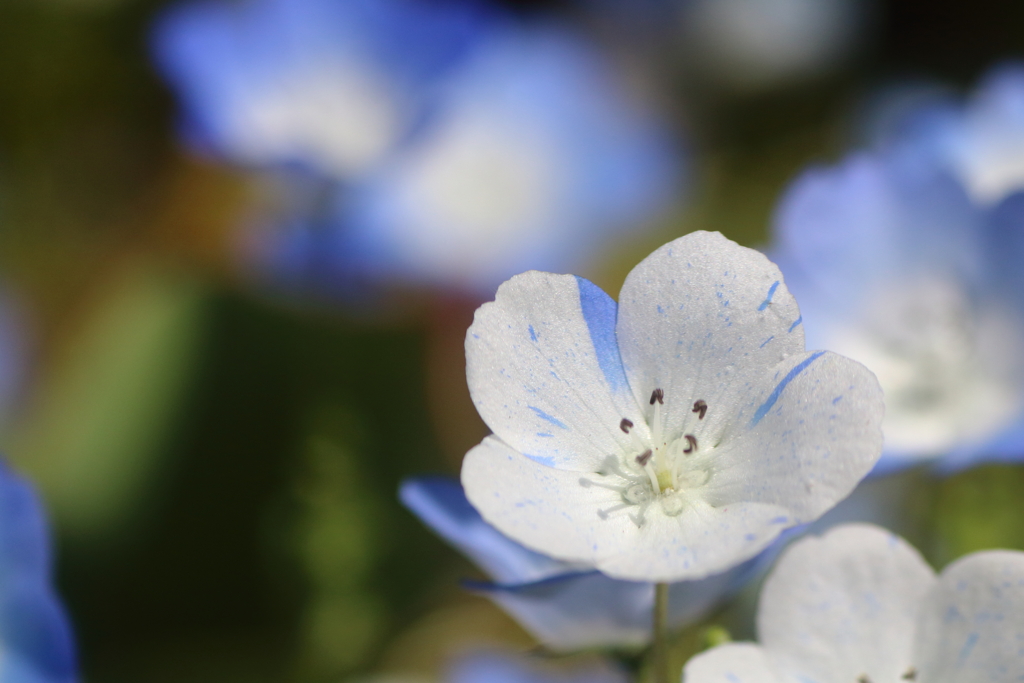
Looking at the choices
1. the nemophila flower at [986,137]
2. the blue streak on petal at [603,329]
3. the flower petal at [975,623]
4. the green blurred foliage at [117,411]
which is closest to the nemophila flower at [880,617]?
the flower petal at [975,623]

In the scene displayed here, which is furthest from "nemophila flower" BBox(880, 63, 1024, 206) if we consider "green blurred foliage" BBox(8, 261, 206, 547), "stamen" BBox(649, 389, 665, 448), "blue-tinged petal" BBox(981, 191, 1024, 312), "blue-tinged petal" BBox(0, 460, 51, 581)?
"green blurred foliage" BBox(8, 261, 206, 547)

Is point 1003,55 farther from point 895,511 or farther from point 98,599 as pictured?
point 98,599

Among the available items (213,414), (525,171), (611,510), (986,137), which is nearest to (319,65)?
(525,171)

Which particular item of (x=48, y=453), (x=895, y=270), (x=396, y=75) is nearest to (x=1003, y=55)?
(x=396, y=75)

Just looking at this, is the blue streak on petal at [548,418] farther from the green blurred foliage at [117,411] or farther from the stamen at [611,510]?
the green blurred foliage at [117,411]

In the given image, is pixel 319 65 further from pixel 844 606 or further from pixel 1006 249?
pixel 844 606

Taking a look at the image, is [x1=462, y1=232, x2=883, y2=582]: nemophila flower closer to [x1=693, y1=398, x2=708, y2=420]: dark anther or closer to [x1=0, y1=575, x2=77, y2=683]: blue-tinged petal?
[x1=693, y1=398, x2=708, y2=420]: dark anther
